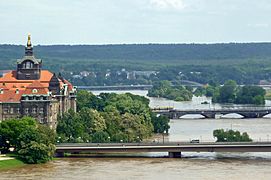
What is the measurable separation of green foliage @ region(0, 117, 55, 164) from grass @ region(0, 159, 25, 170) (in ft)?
3.63

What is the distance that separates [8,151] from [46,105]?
1381 cm

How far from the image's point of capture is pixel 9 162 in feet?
316

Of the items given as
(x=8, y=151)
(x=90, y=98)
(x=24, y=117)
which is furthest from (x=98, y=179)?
(x=90, y=98)

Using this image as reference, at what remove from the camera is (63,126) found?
11438 centimetres

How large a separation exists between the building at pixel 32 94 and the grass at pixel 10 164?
17575 millimetres

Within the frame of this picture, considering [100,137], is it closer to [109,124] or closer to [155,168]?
[109,124]

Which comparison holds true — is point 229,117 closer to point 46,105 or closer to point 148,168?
point 46,105

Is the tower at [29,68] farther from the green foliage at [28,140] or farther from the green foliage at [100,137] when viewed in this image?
the green foliage at [28,140]

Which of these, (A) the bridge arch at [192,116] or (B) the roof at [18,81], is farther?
(A) the bridge arch at [192,116]

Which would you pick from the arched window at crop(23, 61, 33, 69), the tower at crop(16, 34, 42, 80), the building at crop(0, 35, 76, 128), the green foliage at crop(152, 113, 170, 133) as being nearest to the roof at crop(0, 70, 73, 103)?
the building at crop(0, 35, 76, 128)

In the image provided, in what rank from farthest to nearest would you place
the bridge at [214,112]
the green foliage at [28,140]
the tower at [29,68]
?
the bridge at [214,112] < the tower at [29,68] < the green foliage at [28,140]

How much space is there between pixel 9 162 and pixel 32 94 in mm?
20089

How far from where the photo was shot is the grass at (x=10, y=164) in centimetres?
9469

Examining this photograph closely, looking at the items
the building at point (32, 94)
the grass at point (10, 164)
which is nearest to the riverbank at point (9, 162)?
the grass at point (10, 164)
